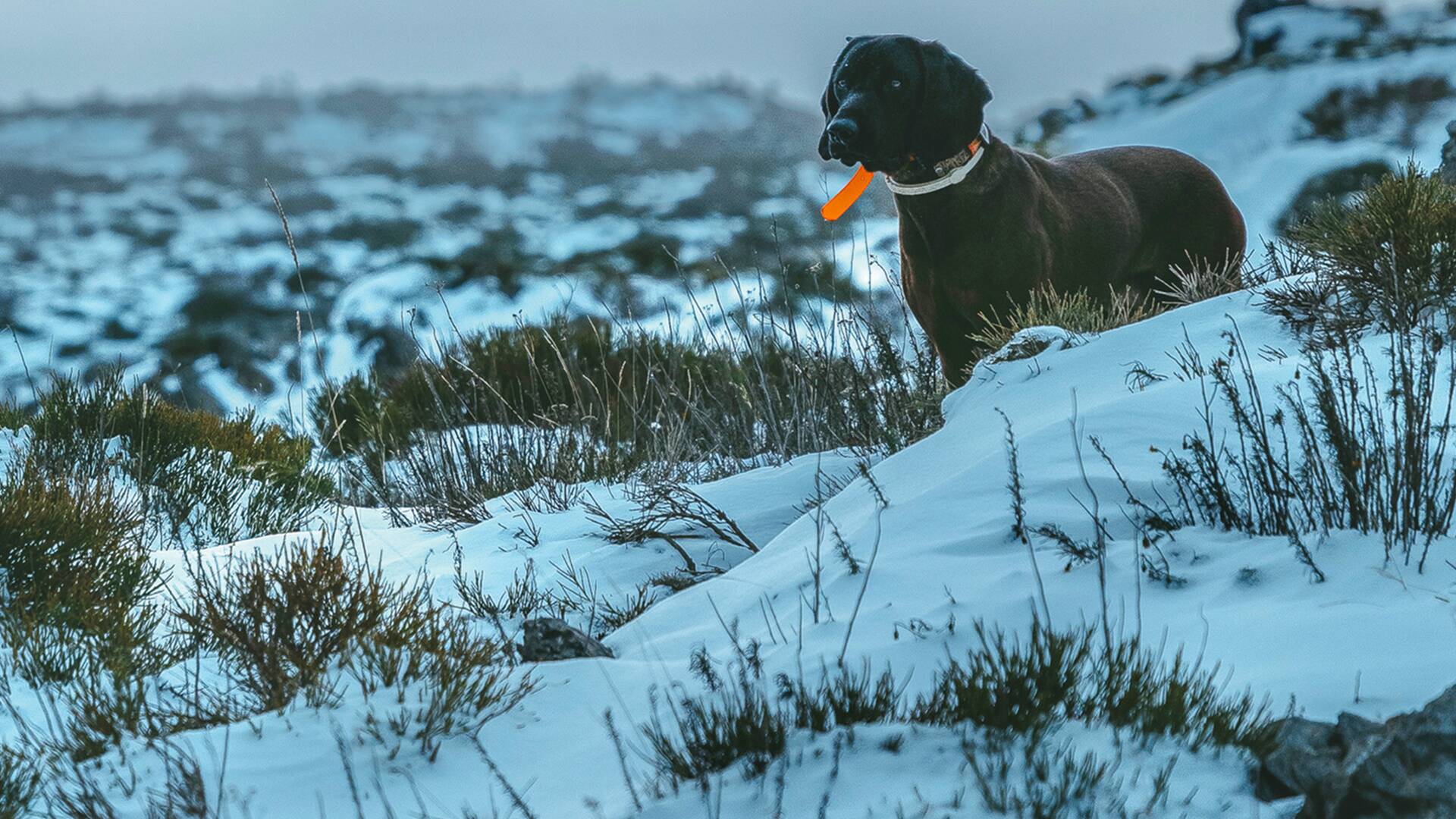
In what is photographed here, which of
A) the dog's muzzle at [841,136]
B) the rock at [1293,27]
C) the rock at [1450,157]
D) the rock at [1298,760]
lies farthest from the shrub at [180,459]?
the rock at [1293,27]

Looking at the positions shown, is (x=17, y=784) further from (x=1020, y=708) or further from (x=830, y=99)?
(x=830, y=99)

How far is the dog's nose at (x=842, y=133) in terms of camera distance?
13.8 feet

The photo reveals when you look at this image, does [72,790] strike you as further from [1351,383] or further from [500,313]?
[500,313]

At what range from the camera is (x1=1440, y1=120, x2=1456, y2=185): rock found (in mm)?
4961

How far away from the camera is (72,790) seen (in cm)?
226

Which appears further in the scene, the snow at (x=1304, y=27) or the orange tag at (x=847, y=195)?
the snow at (x=1304, y=27)

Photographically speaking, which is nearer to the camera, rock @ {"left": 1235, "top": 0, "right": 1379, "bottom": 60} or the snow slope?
the snow slope

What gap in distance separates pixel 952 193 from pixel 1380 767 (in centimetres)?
301

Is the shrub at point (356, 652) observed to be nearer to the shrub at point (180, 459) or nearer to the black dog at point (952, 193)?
the shrub at point (180, 459)

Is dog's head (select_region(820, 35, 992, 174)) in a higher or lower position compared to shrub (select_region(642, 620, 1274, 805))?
higher

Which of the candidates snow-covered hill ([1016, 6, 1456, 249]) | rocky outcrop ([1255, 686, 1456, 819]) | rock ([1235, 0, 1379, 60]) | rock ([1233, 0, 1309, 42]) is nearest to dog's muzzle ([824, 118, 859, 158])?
rocky outcrop ([1255, 686, 1456, 819])

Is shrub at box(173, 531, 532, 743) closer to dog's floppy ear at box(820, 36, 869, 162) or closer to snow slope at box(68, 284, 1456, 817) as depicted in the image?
snow slope at box(68, 284, 1456, 817)

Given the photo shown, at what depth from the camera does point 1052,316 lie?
4168mm

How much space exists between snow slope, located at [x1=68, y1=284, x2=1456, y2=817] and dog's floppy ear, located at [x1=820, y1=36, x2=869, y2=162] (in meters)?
1.37
